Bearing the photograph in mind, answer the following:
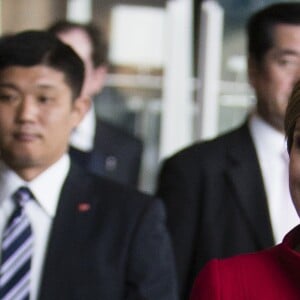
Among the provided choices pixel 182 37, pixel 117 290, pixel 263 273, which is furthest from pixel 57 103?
pixel 182 37

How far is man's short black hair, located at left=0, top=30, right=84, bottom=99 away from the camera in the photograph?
10.9 feet

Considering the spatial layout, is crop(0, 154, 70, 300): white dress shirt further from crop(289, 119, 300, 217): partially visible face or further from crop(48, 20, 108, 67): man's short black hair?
crop(48, 20, 108, 67): man's short black hair

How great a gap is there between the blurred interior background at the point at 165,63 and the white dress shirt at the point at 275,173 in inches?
97.1

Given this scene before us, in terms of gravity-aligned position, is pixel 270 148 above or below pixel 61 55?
below

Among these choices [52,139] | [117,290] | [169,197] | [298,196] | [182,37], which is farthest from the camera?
[182,37]

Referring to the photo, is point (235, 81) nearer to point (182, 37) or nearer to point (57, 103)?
point (182, 37)

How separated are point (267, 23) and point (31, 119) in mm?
1145

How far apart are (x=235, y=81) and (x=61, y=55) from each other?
3273 mm

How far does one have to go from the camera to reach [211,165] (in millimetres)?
3799

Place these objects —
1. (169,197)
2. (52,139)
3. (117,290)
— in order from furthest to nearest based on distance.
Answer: (169,197) → (52,139) → (117,290)

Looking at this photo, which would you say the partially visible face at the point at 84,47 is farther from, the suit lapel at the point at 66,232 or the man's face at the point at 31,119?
the suit lapel at the point at 66,232

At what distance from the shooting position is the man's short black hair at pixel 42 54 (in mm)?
3332

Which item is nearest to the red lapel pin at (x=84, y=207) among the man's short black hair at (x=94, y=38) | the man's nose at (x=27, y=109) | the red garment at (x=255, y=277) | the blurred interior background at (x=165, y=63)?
the man's nose at (x=27, y=109)

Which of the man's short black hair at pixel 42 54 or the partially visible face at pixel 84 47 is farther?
the partially visible face at pixel 84 47
